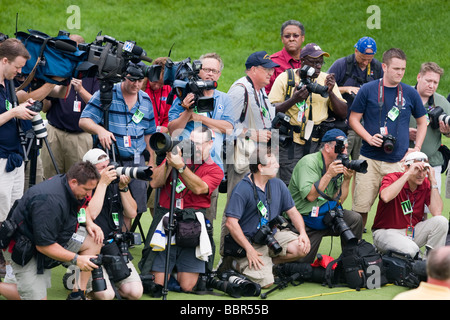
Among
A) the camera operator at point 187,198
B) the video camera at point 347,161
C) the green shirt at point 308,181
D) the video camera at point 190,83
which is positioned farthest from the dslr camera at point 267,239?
the video camera at point 190,83

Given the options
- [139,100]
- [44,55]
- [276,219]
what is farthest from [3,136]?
[276,219]

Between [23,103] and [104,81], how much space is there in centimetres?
72

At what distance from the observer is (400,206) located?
7.77 m

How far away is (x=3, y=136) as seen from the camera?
705 cm

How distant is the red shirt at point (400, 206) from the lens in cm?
776

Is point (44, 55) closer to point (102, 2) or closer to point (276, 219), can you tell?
point (276, 219)

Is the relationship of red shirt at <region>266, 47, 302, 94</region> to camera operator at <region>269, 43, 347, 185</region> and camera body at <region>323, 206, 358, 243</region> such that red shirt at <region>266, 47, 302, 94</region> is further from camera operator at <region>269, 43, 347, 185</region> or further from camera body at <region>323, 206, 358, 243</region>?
camera body at <region>323, 206, 358, 243</region>

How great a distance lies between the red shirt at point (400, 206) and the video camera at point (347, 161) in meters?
0.43

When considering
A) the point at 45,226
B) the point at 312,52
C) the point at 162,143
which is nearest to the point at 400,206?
the point at 312,52

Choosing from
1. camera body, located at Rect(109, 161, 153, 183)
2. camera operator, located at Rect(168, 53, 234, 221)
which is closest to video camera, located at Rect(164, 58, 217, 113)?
camera operator, located at Rect(168, 53, 234, 221)

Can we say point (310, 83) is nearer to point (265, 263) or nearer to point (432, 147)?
point (432, 147)

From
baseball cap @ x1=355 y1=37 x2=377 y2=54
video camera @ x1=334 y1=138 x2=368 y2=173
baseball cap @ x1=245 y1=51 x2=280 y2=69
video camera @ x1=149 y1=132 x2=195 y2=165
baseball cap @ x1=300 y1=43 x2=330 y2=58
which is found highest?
baseball cap @ x1=355 y1=37 x2=377 y2=54

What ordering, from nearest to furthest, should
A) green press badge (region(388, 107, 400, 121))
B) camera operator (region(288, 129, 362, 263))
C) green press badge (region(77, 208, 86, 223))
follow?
green press badge (region(77, 208, 86, 223)) → camera operator (region(288, 129, 362, 263)) → green press badge (region(388, 107, 400, 121))

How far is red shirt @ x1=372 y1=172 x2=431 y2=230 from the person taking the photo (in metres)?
7.76
